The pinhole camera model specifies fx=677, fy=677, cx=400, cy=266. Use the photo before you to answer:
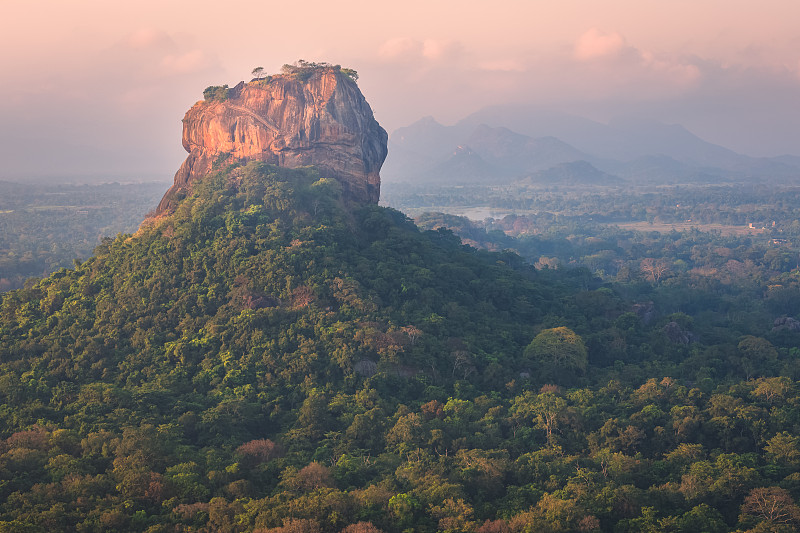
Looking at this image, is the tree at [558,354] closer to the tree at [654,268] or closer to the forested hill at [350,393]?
the forested hill at [350,393]

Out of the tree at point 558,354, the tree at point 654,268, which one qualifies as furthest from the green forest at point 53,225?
the tree at point 654,268

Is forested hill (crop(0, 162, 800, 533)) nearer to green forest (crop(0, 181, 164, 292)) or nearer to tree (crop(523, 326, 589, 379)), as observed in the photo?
tree (crop(523, 326, 589, 379))

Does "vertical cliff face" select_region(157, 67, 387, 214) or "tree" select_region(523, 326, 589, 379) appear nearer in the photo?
"tree" select_region(523, 326, 589, 379)

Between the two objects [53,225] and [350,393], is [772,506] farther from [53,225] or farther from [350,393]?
[53,225]

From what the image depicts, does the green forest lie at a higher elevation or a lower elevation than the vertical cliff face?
lower

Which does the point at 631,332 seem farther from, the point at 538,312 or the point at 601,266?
the point at 601,266

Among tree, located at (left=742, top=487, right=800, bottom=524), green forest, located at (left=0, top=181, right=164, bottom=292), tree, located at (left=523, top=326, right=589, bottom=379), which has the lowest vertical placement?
tree, located at (left=742, top=487, right=800, bottom=524)

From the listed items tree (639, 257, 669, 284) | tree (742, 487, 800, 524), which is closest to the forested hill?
tree (742, 487, 800, 524)

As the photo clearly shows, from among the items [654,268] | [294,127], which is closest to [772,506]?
[294,127]
